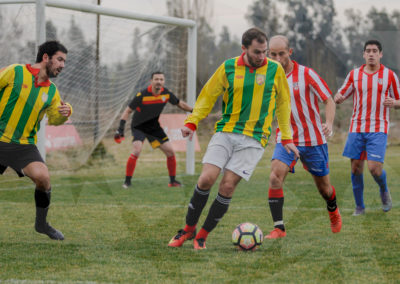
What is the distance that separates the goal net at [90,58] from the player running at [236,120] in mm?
5609

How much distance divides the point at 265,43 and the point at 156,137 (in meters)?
5.60

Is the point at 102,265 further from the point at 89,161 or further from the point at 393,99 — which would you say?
the point at 89,161

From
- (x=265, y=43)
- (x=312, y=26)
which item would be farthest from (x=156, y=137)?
(x=312, y=26)

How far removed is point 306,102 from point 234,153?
4.03 ft

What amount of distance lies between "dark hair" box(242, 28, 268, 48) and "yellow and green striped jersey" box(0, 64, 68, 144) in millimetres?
1795

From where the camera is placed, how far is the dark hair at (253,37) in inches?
187

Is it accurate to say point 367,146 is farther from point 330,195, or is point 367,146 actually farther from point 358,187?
point 330,195

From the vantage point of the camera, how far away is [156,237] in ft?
18.1

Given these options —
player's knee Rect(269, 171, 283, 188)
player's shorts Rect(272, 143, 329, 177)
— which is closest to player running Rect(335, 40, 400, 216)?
player's shorts Rect(272, 143, 329, 177)

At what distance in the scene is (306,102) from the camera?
5.80m

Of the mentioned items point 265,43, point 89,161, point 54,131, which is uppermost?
point 265,43

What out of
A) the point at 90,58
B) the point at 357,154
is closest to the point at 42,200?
the point at 357,154

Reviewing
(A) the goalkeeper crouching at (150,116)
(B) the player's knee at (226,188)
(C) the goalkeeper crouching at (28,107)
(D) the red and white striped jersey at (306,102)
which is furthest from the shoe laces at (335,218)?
(A) the goalkeeper crouching at (150,116)

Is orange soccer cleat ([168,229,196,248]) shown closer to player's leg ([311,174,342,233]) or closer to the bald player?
the bald player
